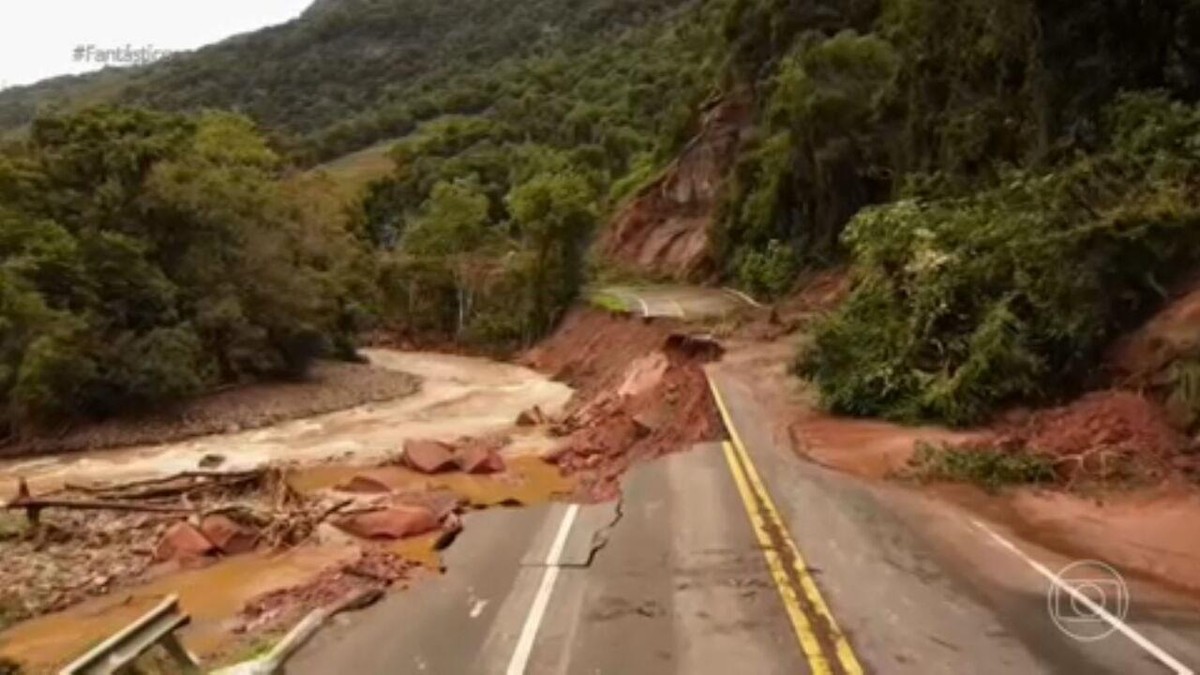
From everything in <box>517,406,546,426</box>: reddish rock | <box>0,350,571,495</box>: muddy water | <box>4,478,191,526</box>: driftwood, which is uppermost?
<box>4,478,191,526</box>: driftwood

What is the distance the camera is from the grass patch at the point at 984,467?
680 inches

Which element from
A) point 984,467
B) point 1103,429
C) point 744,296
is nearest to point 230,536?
point 984,467

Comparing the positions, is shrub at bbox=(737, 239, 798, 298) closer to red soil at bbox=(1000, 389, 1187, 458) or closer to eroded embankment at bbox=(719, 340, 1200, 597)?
eroded embankment at bbox=(719, 340, 1200, 597)

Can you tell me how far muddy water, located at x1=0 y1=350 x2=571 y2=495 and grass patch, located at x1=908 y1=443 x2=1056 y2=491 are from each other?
11660 mm

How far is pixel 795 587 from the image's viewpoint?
1211 cm

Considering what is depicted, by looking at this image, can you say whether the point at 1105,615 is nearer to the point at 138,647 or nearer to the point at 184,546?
the point at 138,647

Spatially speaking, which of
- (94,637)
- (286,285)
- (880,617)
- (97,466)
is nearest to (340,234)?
A: (286,285)

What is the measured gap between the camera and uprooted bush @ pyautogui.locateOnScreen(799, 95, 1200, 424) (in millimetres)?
19312

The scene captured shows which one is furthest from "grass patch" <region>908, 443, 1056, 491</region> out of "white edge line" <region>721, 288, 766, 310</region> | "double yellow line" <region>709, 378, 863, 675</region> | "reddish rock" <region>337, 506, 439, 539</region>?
"white edge line" <region>721, 288, 766, 310</region>

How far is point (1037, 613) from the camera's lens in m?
11.1

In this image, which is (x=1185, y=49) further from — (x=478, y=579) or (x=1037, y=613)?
(x=478, y=579)

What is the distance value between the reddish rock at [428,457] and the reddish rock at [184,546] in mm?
6380

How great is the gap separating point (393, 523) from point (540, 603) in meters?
5.11

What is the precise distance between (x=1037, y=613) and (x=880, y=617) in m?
1.59
